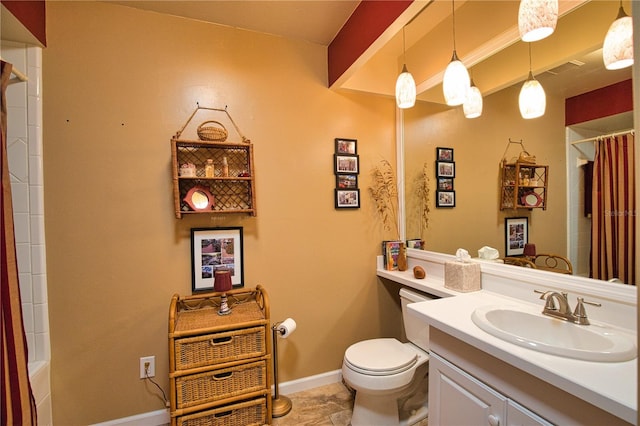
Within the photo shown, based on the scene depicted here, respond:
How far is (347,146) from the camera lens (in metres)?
2.14

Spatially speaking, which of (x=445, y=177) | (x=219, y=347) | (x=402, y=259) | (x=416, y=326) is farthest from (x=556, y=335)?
(x=219, y=347)

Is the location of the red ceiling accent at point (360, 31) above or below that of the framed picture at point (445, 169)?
above

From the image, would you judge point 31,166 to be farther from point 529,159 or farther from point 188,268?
point 529,159

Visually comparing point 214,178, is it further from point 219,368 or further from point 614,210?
point 614,210

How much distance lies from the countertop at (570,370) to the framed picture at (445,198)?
103 centimetres

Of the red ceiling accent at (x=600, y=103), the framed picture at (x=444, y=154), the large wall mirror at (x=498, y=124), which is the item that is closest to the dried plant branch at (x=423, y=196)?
the large wall mirror at (x=498, y=124)

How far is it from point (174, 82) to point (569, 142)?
7.15 feet

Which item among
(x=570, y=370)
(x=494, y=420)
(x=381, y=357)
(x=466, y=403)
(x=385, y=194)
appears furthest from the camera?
(x=385, y=194)

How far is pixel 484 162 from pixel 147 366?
95.9 inches

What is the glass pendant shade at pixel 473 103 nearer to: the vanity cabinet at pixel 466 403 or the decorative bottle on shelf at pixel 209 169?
the vanity cabinet at pixel 466 403

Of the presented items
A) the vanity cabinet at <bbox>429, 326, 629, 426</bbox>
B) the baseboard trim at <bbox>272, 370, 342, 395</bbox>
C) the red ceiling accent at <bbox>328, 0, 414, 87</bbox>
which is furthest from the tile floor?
the red ceiling accent at <bbox>328, 0, 414, 87</bbox>

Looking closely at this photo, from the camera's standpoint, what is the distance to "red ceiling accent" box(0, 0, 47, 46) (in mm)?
1297

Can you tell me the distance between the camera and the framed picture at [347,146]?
212 cm

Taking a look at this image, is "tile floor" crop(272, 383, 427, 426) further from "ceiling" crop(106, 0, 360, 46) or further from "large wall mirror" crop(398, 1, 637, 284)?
"ceiling" crop(106, 0, 360, 46)
